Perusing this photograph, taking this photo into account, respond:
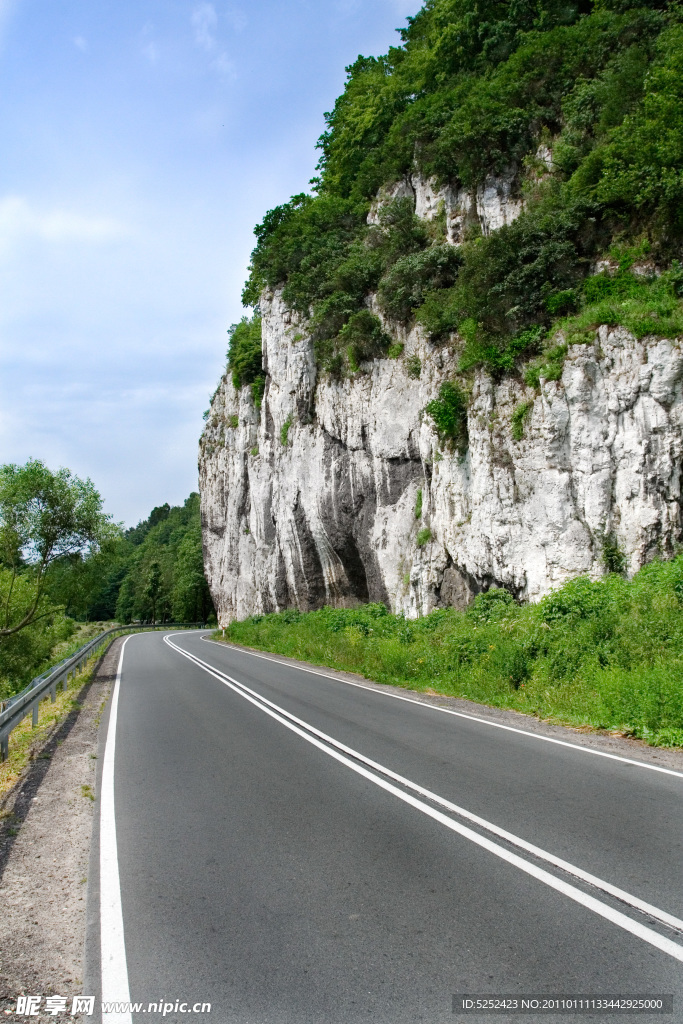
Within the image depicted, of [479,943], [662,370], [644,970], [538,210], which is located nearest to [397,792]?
[479,943]

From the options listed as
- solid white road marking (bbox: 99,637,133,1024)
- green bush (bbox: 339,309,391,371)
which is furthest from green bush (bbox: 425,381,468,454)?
solid white road marking (bbox: 99,637,133,1024)

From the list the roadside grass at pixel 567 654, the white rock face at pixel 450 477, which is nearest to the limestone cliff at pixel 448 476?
the white rock face at pixel 450 477

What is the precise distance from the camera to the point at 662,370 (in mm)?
15430

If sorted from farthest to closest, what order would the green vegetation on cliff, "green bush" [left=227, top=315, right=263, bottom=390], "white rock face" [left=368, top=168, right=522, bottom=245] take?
"green bush" [left=227, top=315, right=263, bottom=390] < "white rock face" [left=368, top=168, right=522, bottom=245] < the green vegetation on cliff

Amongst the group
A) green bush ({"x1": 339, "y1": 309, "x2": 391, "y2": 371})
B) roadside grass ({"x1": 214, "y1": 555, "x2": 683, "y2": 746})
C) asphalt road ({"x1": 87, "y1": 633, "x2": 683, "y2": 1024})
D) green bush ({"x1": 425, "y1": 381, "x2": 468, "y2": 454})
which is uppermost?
green bush ({"x1": 339, "y1": 309, "x2": 391, "y2": 371})

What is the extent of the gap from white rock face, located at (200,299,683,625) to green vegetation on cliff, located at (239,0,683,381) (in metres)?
1.30

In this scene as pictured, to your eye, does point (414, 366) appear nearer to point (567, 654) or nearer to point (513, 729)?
point (567, 654)

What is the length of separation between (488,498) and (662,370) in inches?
226

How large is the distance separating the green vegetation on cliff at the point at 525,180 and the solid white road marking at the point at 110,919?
612 inches

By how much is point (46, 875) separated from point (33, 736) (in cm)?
659

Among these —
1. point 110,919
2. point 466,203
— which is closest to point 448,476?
point 466,203

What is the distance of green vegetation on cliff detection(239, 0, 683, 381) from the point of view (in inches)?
659

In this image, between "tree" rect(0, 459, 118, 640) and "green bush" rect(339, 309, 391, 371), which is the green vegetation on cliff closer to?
"green bush" rect(339, 309, 391, 371)

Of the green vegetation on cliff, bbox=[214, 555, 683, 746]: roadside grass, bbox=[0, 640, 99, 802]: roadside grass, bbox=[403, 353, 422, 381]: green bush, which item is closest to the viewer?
bbox=[0, 640, 99, 802]: roadside grass
